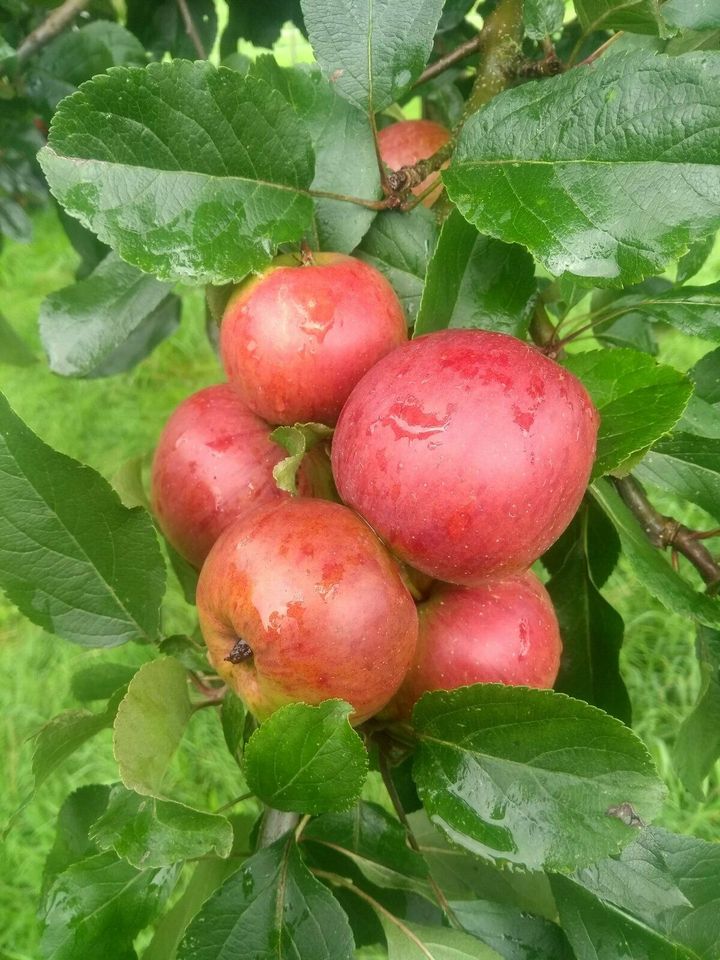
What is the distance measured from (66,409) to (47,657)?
0.75m

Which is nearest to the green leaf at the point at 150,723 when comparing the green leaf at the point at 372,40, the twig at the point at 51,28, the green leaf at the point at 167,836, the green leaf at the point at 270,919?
the green leaf at the point at 167,836

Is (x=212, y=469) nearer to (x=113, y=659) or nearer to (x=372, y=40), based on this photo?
(x=372, y=40)

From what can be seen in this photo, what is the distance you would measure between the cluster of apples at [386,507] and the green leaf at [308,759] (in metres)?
0.03

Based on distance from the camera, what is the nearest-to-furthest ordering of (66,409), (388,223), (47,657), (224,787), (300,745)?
(300,745) → (388,223) → (224,787) → (47,657) → (66,409)

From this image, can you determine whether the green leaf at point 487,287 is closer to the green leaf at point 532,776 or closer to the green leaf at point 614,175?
the green leaf at point 614,175

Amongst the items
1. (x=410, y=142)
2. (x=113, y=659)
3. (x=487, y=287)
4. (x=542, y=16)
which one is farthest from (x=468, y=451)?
(x=113, y=659)

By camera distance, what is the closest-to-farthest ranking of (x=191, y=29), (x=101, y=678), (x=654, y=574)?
1. (x=654, y=574)
2. (x=101, y=678)
3. (x=191, y=29)

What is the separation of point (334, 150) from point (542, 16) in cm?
20

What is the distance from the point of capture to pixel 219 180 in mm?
634

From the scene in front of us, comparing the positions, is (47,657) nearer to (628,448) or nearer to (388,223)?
(388,223)

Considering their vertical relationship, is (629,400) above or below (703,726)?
above

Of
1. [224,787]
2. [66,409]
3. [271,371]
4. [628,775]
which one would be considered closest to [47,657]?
[224,787]

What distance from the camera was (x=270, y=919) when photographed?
0.62 m

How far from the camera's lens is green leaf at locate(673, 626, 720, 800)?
2.69ft
